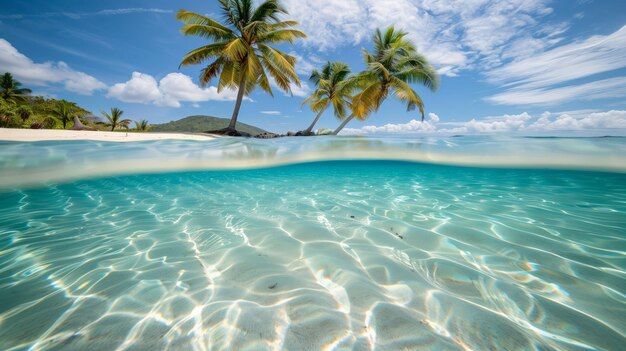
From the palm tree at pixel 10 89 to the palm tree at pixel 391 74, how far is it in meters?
46.9

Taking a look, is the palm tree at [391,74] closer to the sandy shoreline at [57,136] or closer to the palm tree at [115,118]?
the sandy shoreline at [57,136]

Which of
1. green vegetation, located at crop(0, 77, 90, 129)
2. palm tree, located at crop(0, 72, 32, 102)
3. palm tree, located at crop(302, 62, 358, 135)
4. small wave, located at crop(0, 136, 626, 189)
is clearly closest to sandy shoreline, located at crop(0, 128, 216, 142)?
small wave, located at crop(0, 136, 626, 189)

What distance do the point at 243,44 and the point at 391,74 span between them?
10.0m

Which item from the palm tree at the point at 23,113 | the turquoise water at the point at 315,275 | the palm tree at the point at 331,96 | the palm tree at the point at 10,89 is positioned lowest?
the palm tree at the point at 23,113

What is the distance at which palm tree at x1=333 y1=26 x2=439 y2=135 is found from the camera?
14203 mm

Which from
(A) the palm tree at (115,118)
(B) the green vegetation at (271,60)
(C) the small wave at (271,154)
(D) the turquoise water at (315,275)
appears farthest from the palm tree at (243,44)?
(A) the palm tree at (115,118)

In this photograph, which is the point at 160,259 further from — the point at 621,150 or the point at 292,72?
the point at 621,150

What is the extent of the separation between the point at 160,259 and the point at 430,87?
1646 centimetres

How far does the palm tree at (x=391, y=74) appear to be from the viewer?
1420cm

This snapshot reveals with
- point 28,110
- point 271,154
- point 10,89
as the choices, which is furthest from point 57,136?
point 10,89

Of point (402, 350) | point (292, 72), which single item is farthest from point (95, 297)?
point (292, 72)

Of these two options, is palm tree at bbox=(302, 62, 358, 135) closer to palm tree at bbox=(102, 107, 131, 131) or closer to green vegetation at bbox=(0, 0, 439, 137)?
green vegetation at bbox=(0, 0, 439, 137)

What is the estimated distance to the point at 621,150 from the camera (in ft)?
33.3

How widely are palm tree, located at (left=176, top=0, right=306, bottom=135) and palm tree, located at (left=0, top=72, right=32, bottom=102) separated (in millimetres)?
37659
